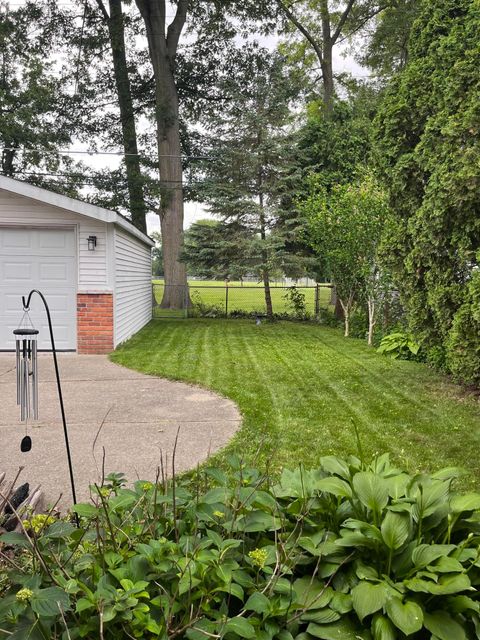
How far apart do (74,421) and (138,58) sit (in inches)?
633

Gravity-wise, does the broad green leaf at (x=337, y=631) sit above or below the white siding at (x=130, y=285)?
below

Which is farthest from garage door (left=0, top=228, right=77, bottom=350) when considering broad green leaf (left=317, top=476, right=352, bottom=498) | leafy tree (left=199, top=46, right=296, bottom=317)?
broad green leaf (left=317, top=476, right=352, bottom=498)

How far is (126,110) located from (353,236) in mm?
10968

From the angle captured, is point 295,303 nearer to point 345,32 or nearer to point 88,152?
point 88,152

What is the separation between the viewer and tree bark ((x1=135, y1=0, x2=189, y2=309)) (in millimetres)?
15023

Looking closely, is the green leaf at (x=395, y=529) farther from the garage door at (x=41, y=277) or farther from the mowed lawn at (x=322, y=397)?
the garage door at (x=41, y=277)

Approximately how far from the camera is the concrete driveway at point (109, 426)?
131 inches

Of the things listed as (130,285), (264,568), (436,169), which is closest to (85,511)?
(264,568)

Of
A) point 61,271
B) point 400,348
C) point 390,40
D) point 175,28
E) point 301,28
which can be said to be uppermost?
point 301,28

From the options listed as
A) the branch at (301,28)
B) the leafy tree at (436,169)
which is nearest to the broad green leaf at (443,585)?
the leafy tree at (436,169)

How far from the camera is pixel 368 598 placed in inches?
49.9

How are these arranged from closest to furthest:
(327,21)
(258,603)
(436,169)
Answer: (258,603) < (436,169) < (327,21)

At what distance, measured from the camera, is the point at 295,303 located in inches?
546

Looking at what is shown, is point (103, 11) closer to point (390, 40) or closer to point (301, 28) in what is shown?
point (301, 28)
